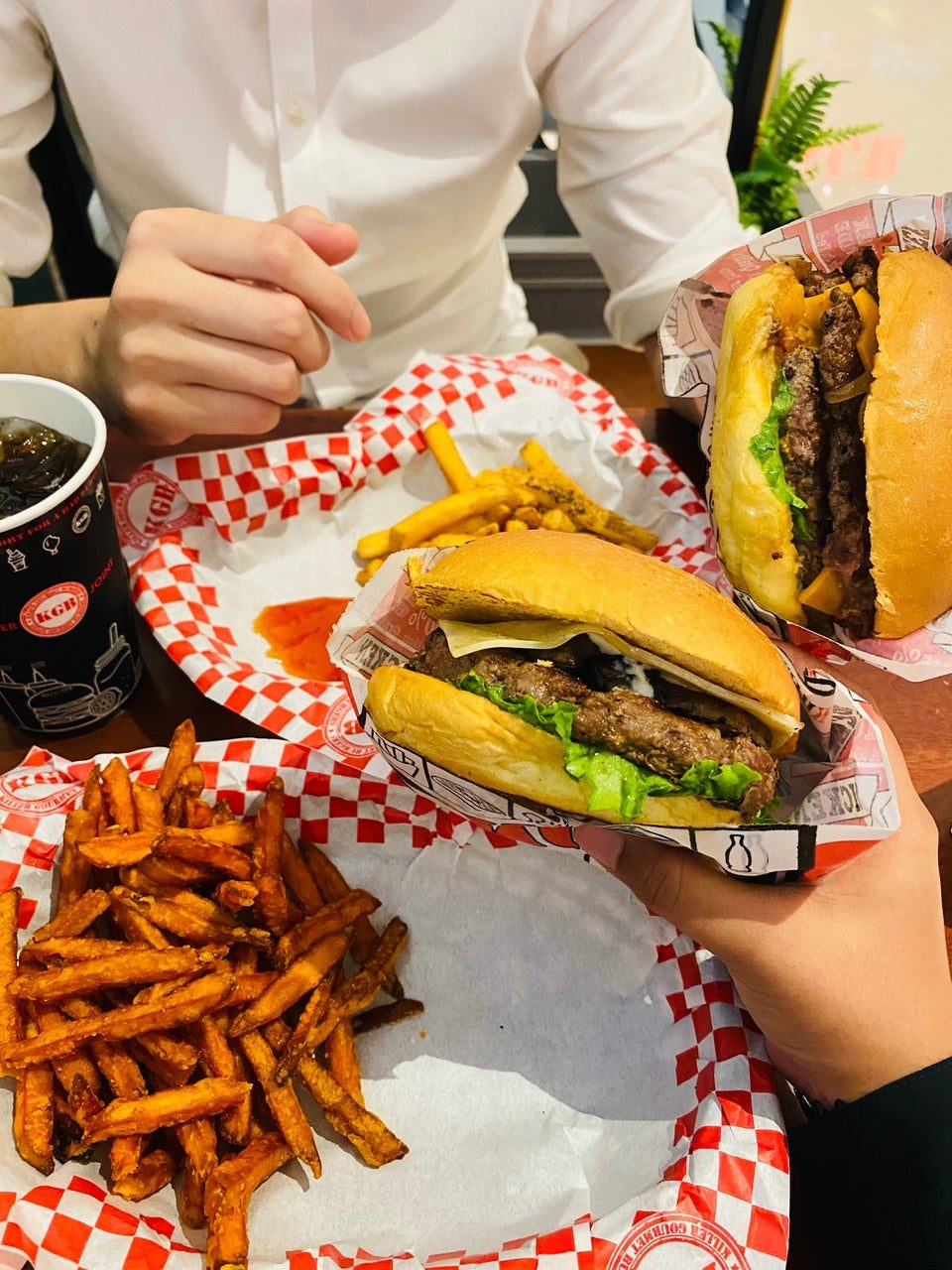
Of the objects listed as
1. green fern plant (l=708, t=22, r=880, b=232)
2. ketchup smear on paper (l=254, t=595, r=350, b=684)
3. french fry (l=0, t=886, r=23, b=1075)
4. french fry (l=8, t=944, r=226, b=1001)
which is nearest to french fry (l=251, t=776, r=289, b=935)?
french fry (l=8, t=944, r=226, b=1001)

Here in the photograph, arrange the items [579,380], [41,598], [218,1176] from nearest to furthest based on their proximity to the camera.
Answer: [218,1176]
[41,598]
[579,380]

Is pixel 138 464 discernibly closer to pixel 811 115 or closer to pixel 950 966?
pixel 950 966

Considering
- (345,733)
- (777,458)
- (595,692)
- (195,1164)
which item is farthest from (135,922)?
(777,458)

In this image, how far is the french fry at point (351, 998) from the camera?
1267 millimetres

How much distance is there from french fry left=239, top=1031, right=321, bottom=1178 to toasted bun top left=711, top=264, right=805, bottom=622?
1.18 m

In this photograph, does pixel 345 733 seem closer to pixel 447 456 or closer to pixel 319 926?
pixel 319 926

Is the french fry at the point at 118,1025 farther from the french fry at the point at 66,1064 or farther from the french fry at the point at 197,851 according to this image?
the french fry at the point at 197,851

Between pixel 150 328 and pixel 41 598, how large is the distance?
654mm

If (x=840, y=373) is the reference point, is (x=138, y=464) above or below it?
below

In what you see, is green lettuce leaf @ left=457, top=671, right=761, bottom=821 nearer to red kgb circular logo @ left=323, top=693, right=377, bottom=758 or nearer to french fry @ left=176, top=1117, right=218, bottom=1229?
red kgb circular logo @ left=323, top=693, right=377, bottom=758

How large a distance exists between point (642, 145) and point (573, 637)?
5.61ft

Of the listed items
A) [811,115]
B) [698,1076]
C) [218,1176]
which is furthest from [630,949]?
[811,115]

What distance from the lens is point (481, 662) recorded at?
1308mm

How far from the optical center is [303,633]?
6.71 ft
